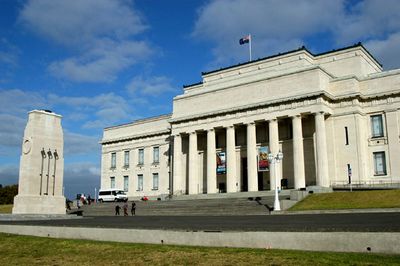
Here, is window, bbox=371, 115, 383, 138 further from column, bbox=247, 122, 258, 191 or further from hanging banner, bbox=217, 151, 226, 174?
hanging banner, bbox=217, 151, 226, 174

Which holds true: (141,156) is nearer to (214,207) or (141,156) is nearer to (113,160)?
(113,160)

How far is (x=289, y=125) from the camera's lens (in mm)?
54469

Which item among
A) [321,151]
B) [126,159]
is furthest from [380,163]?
[126,159]

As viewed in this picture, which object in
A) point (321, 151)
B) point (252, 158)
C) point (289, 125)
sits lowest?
point (252, 158)

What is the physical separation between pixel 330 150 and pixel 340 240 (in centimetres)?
4103

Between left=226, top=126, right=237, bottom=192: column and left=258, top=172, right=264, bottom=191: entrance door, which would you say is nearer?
left=226, top=126, right=237, bottom=192: column

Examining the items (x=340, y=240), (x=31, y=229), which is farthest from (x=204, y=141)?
(x=340, y=240)

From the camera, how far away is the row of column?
48.8 meters

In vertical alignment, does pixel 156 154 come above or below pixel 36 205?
above

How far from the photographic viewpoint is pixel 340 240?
11.5m

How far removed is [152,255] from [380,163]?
41.6m

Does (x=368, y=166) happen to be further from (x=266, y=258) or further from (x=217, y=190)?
(x=266, y=258)

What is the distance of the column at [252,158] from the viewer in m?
52.7

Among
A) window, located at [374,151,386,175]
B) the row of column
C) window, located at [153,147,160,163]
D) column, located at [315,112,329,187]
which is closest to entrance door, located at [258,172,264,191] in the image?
the row of column
